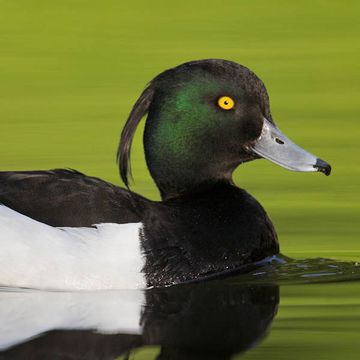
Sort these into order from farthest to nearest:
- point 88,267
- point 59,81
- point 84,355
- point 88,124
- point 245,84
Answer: point 59,81 → point 88,124 → point 245,84 → point 88,267 → point 84,355

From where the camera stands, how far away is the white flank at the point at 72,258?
324 inches

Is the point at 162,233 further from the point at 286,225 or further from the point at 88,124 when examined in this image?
the point at 88,124

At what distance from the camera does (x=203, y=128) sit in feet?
30.0

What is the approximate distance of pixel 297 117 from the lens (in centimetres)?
1221

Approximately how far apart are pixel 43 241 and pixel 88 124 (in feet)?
12.7

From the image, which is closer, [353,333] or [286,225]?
[353,333]

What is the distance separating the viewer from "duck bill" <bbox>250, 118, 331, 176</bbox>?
9.07 meters

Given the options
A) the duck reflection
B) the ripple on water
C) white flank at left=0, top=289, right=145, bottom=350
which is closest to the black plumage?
the ripple on water

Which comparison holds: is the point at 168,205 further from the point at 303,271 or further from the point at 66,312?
the point at 66,312

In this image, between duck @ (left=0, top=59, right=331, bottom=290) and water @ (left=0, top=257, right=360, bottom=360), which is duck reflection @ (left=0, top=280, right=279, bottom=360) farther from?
duck @ (left=0, top=59, right=331, bottom=290)

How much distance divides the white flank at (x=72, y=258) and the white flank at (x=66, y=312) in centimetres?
6

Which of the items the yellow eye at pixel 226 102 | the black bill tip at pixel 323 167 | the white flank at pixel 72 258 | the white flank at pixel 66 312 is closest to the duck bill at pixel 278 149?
the black bill tip at pixel 323 167

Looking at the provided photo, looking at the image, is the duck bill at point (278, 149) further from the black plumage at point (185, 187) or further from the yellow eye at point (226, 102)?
the yellow eye at point (226, 102)

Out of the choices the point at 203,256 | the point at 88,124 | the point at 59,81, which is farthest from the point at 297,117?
the point at 203,256
